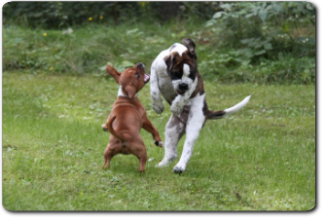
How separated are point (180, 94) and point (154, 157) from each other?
4.08ft

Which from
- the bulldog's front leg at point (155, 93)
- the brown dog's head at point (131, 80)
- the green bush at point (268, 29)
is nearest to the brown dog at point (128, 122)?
the brown dog's head at point (131, 80)

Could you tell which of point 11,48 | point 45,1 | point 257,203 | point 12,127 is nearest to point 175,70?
point 257,203

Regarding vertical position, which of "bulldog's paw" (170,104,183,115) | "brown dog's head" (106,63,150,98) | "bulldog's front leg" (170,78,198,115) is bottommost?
"bulldog's paw" (170,104,183,115)

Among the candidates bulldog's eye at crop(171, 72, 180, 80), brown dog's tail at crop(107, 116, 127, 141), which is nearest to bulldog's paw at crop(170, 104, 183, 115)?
bulldog's eye at crop(171, 72, 180, 80)

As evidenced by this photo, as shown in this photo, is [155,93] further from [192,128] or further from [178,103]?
[192,128]

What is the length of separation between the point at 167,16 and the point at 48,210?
35.0 ft

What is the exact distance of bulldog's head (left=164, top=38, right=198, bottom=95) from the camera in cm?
498

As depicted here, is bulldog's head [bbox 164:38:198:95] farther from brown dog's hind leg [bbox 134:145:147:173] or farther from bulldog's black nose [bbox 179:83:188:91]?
brown dog's hind leg [bbox 134:145:147:173]

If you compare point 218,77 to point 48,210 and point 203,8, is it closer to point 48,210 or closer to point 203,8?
point 203,8

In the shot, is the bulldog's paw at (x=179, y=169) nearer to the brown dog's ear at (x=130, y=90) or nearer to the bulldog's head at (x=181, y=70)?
the bulldog's head at (x=181, y=70)

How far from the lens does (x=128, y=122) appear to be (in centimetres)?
493

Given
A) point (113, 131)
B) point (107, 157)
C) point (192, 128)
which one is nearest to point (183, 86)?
point (192, 128)

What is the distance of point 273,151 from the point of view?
250 inches

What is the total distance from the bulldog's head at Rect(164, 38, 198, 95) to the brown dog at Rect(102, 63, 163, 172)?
403 millimetres
